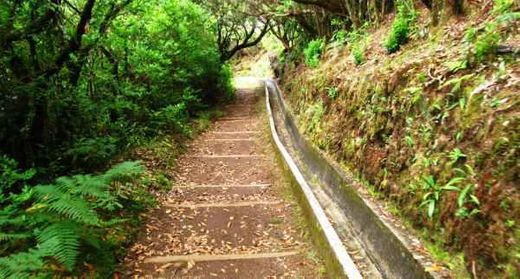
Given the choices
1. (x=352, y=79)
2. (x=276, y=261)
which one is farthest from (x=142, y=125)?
(x=276, y=261)

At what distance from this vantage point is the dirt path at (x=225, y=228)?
4164 mm

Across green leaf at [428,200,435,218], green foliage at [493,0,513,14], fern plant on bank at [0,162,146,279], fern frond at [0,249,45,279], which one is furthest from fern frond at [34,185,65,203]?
green foliage at [493,0,513,14]

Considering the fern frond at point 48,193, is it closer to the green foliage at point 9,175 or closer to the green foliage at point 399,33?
the green foliage at point 9,175

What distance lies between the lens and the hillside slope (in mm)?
2682

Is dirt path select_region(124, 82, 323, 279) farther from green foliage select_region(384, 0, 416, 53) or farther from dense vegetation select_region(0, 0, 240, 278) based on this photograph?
green foliage select_region(384, 0, 416, 53)

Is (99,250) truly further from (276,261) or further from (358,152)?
(358,152)

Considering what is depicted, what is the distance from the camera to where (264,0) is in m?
15.7

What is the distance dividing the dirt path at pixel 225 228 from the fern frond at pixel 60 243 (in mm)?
995

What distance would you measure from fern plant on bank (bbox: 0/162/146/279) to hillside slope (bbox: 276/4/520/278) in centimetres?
292

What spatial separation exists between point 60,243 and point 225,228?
2.34 metres

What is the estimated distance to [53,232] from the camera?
3234mm

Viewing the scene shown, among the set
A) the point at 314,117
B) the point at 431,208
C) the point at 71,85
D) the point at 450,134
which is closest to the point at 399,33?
the point at 314,117

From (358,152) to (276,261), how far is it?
1909mm

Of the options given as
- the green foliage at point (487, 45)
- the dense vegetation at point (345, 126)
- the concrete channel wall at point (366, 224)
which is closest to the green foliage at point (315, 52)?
the dense vegetation at point (345, 126)
